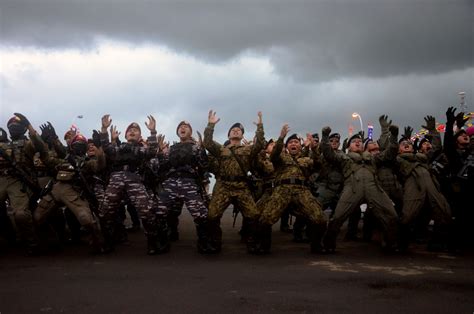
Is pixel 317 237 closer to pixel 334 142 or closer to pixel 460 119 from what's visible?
pixel 334 142

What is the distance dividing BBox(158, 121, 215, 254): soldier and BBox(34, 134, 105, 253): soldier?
1279mm

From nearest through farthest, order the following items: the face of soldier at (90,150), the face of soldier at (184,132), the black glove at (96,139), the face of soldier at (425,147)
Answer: the black glove at (96,139), the face of soldier at (184,132), the face of soldier at (90,150), the face of soldier at (425,147)

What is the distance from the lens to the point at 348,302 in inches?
180

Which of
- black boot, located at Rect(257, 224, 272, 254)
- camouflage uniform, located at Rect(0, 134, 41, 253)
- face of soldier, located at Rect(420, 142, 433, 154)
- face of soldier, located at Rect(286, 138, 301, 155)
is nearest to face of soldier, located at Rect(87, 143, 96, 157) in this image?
camouflage uniform, located at Rect(0, 134, 41, 253)

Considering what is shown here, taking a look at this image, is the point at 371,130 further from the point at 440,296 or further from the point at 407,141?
the point at 440,296

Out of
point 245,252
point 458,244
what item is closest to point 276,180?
point 245,252

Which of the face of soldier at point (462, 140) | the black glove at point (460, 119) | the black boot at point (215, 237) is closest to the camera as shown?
the black boot at point (215, 237)

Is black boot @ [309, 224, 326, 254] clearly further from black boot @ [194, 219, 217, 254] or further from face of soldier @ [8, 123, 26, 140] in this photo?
face of soldier @ [8, 123, 26, 140]

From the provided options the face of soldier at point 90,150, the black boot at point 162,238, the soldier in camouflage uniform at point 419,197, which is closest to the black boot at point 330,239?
the soldier in camouflage uniform at point 419,197

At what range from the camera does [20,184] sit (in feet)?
24.0

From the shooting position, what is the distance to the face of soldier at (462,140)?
8.11 m

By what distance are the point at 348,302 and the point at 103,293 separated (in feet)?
10.0

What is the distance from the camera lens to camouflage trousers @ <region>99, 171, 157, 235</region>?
7.08 metres

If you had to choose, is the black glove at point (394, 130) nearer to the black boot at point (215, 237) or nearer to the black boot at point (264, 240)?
the black boot at point (264, 240)
